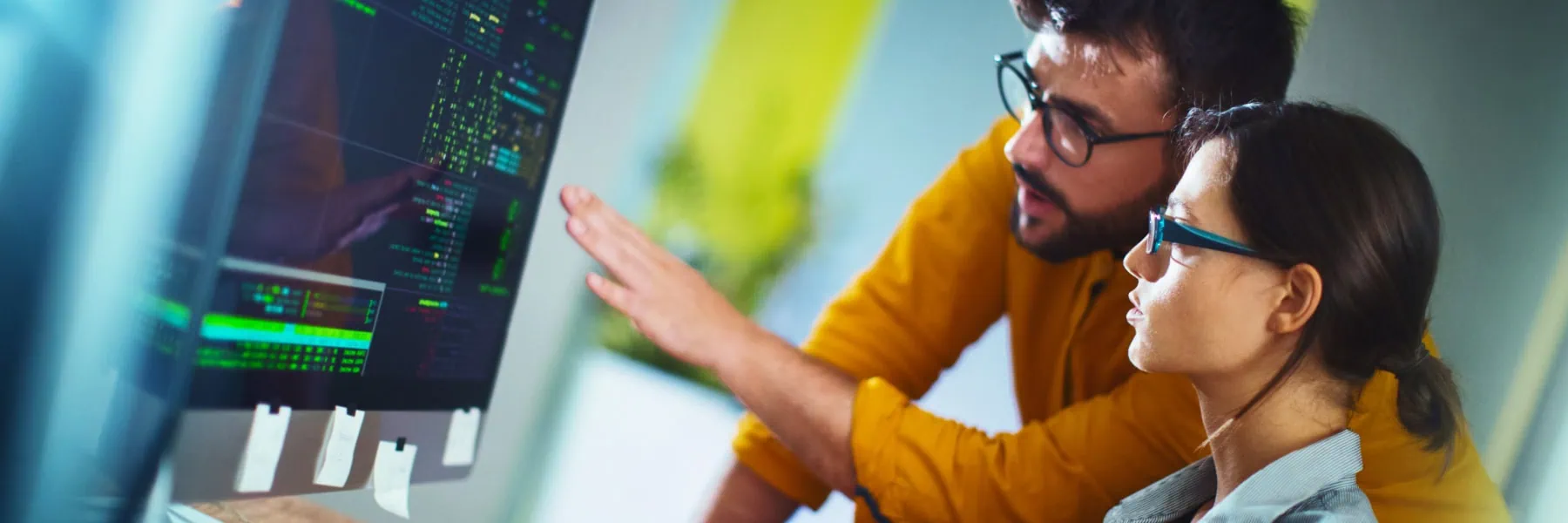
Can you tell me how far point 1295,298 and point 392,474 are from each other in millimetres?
844

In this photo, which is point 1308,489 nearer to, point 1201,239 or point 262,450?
point 1201,239

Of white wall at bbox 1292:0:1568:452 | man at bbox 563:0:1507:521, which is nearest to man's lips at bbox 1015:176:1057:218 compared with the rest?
man at bbox 563:0:1507:521

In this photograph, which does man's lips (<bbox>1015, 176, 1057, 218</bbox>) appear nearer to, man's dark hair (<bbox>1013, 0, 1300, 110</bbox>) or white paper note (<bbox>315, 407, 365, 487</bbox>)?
man's dark hair (<bbox>1013, 0, 1300, 110</bbox>)

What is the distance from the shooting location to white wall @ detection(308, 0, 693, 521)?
1.63 m

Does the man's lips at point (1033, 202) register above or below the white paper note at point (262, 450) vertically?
above

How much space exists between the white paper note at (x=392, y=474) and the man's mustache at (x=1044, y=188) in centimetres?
72

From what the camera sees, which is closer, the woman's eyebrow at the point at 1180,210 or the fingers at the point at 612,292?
the woman's eyebrow at the point at 1180,210

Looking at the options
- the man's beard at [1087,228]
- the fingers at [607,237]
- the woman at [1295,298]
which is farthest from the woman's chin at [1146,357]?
the fingers at [607,237]

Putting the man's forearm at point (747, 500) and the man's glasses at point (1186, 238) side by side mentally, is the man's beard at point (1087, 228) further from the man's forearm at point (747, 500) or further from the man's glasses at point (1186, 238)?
the man's forearm at point (747, 500)

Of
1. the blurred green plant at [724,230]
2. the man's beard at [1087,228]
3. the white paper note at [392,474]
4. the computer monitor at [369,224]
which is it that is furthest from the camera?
the blurred green plant at [724,230]

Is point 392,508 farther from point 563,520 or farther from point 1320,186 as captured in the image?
point 1320,186

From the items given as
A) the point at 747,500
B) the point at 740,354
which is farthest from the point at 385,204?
the point at 747,500

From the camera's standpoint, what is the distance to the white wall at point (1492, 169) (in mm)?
879

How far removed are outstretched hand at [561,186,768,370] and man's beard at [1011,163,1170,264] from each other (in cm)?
35
